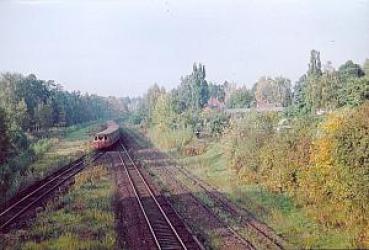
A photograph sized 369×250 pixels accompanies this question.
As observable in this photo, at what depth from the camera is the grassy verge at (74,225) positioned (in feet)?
40.6

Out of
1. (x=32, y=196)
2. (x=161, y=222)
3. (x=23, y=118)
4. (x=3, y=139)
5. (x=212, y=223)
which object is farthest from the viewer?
(x=23, y=118)

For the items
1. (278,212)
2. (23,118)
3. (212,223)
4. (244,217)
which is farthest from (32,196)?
(23,118)

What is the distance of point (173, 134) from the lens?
1843 inches

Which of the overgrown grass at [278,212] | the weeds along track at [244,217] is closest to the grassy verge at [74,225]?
the weeds along track at [244,217]

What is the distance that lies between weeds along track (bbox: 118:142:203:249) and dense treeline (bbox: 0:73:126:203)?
21.0 ft

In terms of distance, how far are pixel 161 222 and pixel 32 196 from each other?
7922 millimetres

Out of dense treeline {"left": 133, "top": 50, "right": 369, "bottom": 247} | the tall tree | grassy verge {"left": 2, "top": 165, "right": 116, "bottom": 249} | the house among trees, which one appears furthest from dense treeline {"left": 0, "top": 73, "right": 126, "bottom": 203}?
the house among trees

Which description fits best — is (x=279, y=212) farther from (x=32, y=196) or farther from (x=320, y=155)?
(x=32, y=196)

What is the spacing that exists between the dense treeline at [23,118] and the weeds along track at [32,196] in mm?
1101

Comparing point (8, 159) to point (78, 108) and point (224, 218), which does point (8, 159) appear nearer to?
point (224, 218)

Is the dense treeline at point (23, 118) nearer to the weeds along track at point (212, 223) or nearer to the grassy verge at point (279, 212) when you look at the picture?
the weeds along track at point (212, 223)

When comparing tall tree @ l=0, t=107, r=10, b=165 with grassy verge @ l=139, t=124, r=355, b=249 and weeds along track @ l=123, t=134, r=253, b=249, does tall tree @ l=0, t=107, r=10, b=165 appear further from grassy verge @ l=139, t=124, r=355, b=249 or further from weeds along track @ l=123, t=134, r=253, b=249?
grassy verge @ l=139, t=124, r=355, b=249

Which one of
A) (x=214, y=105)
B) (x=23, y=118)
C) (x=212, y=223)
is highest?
(x=214, y=105)

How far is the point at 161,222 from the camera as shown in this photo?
15.2 meters
